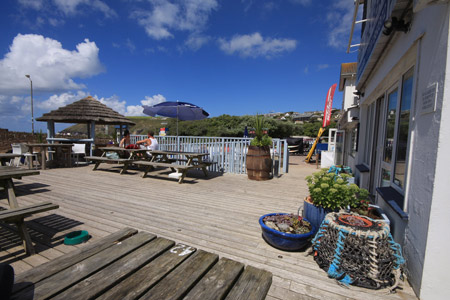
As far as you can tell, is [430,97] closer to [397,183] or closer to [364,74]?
[397,183]

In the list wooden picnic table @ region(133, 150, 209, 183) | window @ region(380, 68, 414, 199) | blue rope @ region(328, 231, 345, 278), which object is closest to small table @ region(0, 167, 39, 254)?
blue rope @ region(328, 231, 345, 278)

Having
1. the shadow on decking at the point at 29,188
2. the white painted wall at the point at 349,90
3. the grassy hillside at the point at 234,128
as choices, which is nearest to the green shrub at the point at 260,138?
the shadow on decking at the point at 29,188

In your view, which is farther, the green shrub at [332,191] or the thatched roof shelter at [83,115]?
the thatched roof shelter at [83,115]

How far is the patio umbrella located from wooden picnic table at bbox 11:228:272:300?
21.7 feet

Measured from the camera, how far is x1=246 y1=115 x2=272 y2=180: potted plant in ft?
20.8

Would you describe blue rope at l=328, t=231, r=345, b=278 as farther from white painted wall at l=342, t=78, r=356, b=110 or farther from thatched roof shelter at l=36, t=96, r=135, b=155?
white painted wall at l=342, t=78, r=356, b=110

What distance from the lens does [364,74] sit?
467 centimetres

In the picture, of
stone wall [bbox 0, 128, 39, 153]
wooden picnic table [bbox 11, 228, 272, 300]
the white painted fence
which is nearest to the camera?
wooden picnic table [bbox 11, 228, 272, 300]

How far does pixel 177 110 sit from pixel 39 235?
5.59m

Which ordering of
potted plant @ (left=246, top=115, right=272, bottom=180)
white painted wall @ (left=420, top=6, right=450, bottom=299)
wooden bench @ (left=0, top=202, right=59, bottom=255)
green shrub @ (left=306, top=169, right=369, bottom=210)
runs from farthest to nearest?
potted plant @ (left=246, top=115, right=272, bottom=180) → green shrub @ (left=306, top=169, right=369, bottom=210) → wooden bench @ (left=0, top=202, right=59, bottom=255) → white painted wall @ (left=420, top=6, right=450, bottom=299)

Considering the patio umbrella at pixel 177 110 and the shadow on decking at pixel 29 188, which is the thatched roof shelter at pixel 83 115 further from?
the shadow on decking at pixel 29 188

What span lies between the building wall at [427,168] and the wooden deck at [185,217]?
30cm

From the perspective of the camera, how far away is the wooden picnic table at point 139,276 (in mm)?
982

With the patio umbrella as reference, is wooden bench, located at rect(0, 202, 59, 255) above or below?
below
